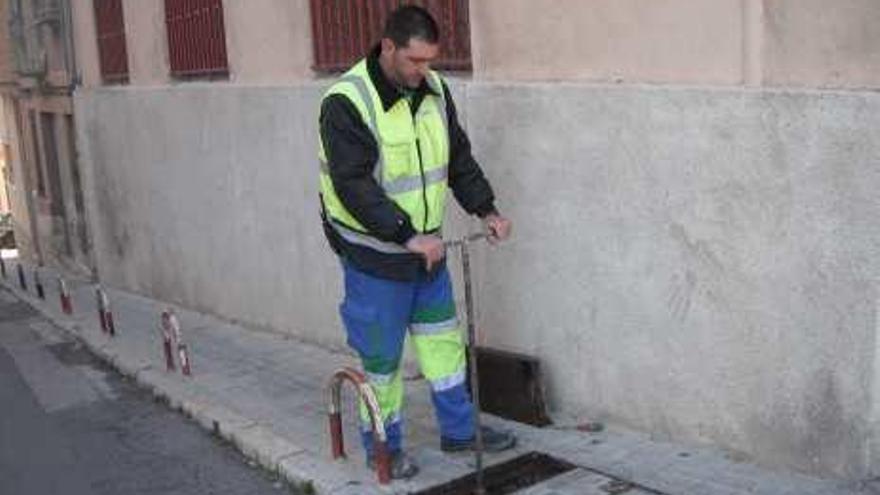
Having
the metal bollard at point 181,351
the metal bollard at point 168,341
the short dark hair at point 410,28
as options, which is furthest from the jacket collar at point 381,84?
the metal bollard at point 168,341

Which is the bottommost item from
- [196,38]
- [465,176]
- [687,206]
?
[687,206]

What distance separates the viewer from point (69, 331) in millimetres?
12203

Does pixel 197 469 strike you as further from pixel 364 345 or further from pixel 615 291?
pixel 615 291

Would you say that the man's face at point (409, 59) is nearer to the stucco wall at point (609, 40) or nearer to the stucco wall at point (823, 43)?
the stucco wall at point (609, 40)

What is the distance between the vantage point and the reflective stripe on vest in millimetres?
4902

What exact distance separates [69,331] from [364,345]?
25.9ft

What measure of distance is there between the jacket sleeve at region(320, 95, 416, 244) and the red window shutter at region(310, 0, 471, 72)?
1653 mm

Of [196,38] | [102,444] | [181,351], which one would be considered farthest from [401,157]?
[196,38]

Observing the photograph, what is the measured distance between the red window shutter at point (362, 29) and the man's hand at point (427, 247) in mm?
1816

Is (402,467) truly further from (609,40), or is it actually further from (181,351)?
(181,351)

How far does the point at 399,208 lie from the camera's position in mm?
4863

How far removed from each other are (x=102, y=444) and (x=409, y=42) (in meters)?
3.56

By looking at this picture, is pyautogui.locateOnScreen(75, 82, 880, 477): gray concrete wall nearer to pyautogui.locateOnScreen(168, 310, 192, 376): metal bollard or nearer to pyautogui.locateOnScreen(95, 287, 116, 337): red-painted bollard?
pyautogui.locateOnScreen(168, 310, 192, 376): metal bollard

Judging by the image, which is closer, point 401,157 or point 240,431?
point 401,157
